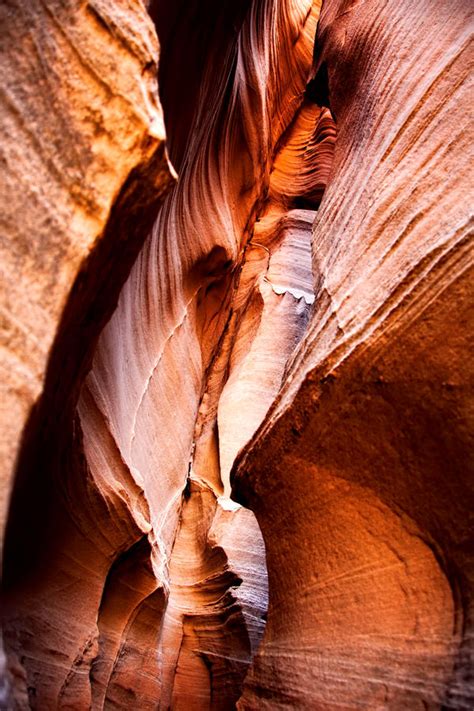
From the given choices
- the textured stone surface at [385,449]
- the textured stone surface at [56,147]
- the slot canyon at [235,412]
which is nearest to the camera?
the textured stone surface at [56,147]

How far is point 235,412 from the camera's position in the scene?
4.19 metres

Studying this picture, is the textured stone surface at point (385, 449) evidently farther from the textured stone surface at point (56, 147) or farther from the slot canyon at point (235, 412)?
the textured stone surface at point (56, 147)

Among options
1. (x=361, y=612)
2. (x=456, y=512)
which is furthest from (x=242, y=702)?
(x=456, y=512)

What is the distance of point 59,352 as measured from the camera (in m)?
1.33

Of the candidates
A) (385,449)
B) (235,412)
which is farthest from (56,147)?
(235,412)

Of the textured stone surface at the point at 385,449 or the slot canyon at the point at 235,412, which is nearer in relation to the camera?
the slot canyon at the point at 235,412

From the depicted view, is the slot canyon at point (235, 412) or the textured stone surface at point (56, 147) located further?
the slot canyon at point (235, 412)

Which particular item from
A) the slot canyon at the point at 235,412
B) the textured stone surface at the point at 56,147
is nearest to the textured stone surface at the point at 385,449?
the slot canyon at the point at 235,412

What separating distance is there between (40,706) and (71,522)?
0.62 metres

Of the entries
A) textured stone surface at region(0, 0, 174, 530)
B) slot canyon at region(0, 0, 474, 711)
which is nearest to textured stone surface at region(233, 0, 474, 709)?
slot canyon at region(0, 0, 474, 711)

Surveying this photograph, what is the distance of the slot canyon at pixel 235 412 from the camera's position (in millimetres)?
1232

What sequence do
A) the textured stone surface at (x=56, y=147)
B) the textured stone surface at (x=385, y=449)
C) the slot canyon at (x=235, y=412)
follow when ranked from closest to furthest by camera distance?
the textured stone surface at (x=56, y=147) → the slot canyon at (x=235, y=412) → the textured stone surface at (x=385, y=449)

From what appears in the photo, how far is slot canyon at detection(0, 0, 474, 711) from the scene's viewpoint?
4.04ft

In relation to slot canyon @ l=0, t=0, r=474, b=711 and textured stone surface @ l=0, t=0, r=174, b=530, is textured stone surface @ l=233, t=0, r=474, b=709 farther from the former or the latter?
textured stone surface @ l=0, t=0, r=174, b=530
